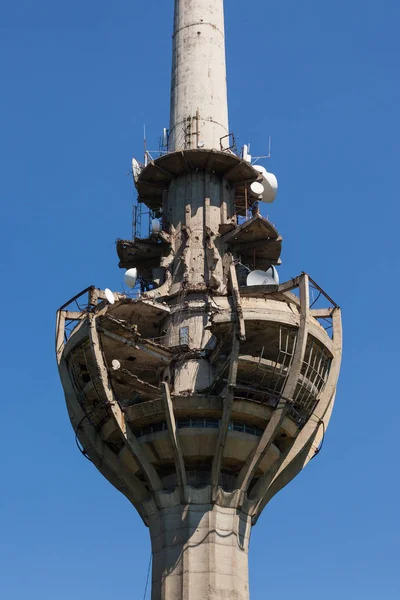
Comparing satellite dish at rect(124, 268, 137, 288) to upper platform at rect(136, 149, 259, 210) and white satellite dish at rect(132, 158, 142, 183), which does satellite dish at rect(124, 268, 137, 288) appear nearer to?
upper platform at rect(136, 149, 259, 210)

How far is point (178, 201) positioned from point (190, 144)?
3.19 m

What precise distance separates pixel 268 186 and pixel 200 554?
2047 centimetres

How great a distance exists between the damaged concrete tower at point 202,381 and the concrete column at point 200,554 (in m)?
0.05

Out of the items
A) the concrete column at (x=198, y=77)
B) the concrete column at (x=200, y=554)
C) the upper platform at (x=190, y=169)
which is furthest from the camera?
the concrete column at (x=198, y=77)

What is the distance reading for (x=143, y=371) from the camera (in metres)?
54.0

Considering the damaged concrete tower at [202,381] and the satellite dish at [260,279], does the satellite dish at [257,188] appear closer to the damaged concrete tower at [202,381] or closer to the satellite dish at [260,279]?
the damaged concrete tower at [202,381]

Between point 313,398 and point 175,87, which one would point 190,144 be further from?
point 313,398

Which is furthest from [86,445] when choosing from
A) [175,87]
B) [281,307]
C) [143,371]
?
[175,87]

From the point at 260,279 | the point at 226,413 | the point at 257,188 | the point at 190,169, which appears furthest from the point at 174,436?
the point at 190,169

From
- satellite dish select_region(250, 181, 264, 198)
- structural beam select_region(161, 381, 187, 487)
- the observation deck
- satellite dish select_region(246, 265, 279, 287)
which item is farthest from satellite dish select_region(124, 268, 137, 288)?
structural beam select_region(161, 381, 187, 487)

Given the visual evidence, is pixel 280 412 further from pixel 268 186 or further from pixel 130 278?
pixel 268 186

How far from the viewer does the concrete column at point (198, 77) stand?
2335 inches

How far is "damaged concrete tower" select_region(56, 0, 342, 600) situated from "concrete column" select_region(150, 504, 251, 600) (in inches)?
2.1

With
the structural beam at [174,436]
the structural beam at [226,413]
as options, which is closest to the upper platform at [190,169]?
the structural beam at [226,413]
